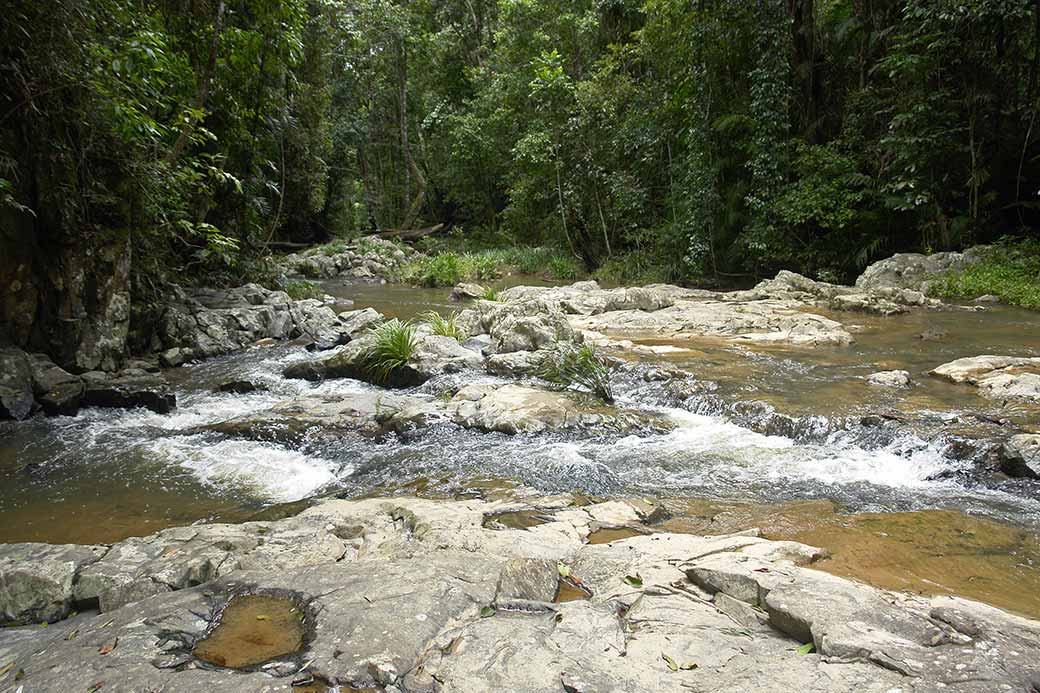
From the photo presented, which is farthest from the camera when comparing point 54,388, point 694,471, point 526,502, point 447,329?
point 447,329

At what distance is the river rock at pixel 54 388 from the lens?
671 centimetres

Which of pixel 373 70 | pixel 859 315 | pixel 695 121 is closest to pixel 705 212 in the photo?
pixel 695 121

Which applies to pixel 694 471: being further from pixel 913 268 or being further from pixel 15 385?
pixel 913 268

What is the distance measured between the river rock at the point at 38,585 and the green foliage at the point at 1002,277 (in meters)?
14.4

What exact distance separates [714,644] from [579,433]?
3.59 meters

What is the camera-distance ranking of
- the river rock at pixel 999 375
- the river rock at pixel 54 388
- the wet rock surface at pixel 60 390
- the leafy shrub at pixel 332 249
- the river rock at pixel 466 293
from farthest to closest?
1. the leafy shrub at pixel 332 249
2. the river rock at pixel 466 293
3. the river rock at pixel 54 388
4. the wet rock surface at pixel 60 390
5. the river rock at pixel 999 375

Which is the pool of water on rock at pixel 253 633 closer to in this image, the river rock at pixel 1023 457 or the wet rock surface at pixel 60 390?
the river rock at pixel 1023 457

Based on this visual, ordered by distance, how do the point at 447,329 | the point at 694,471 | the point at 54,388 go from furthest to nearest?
the point at 447,329
the point at 54,388
the point at 694,471

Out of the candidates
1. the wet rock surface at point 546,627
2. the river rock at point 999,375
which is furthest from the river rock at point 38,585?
the river rock at point 999,375

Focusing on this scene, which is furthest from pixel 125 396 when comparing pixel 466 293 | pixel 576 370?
pixel 466 293

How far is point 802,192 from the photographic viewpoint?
14.3 meters

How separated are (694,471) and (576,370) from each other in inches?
105

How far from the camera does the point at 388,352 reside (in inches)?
324

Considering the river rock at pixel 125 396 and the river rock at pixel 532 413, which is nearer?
the river rock at pixel 532 413
